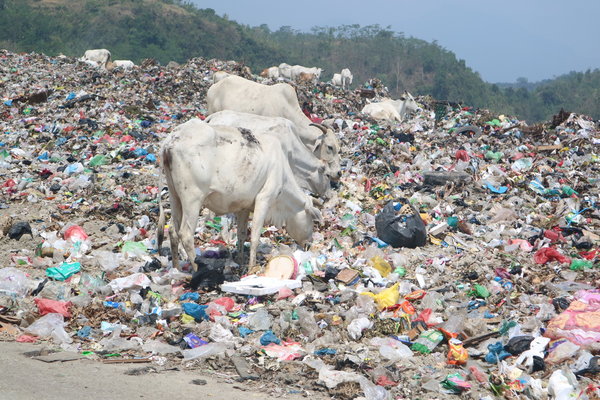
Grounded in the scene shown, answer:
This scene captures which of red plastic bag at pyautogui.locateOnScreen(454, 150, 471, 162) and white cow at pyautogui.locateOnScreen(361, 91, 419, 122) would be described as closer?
red plastic bag at pyautogui.locateOnScreen(454, 150, 471, 162)

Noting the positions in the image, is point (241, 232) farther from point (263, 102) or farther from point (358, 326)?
point (263, 102)

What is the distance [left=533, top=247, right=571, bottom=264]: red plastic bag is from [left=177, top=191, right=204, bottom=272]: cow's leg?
3.45 meters

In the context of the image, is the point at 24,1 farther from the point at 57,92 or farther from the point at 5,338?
the point at 5,338

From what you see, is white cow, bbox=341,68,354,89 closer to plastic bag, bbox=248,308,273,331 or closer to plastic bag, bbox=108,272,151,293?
plastic bag, bbox=108,272,151,293

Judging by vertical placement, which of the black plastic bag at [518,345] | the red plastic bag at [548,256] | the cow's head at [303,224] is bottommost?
the black plastic bag at [518,345]

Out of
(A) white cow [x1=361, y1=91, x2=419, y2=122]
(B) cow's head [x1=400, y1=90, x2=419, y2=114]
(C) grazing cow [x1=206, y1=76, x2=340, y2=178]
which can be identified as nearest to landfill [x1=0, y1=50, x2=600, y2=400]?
(C) grazing cow [x1=206, y1=76, x2=340, y2=178]

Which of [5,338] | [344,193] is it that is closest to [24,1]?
[344,193]

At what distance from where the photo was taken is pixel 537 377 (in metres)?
4.49

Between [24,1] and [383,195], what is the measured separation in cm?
4421

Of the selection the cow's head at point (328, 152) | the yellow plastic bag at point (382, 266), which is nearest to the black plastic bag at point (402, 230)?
the yellow plastic bag at point (382, 266)

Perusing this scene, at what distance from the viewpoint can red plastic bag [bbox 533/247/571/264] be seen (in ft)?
22.3

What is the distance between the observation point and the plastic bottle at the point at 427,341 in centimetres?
486

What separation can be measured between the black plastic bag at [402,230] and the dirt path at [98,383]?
344 centimetres

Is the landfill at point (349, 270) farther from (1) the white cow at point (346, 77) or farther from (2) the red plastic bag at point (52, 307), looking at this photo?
(1) the white cow at point (346, 77)
